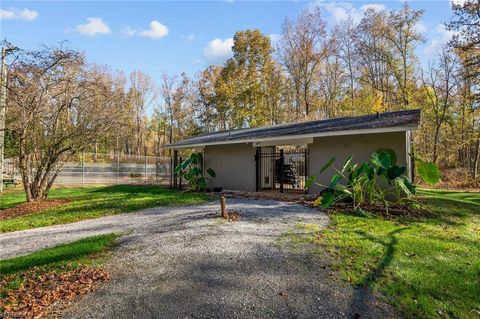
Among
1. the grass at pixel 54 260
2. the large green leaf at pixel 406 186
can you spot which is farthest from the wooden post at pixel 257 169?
the grass at pixel 54 260

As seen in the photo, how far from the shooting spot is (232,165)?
47.9 ft

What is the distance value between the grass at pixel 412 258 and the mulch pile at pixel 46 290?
3.23 metres

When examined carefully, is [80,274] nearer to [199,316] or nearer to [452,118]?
[199,316]

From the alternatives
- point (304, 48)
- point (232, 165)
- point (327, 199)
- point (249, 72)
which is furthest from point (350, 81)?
point (327, 199)

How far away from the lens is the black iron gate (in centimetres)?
1374

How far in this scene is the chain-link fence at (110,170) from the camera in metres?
20.4

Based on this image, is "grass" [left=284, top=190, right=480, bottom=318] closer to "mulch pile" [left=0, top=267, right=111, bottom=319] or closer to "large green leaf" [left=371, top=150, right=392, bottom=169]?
"large green leaf" [left=371, top=150, right=392, bottom=169]

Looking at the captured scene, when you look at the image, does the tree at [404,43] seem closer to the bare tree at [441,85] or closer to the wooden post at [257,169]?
the bare tree at [441,85]

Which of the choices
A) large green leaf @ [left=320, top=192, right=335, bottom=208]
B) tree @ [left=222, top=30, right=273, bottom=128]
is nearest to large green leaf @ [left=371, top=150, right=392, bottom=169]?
large green leaf @ [left=320, top=192, right=335, bottom=208]

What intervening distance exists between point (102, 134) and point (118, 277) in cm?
967

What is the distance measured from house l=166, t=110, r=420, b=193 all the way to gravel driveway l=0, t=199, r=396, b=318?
4374 mm

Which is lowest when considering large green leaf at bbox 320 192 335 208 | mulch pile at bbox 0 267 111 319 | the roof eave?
Answer: mulch pile at bbox 0 267 111 319

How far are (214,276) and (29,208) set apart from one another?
920 centimetres

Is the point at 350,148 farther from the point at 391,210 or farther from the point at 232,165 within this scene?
the point at 232,165
